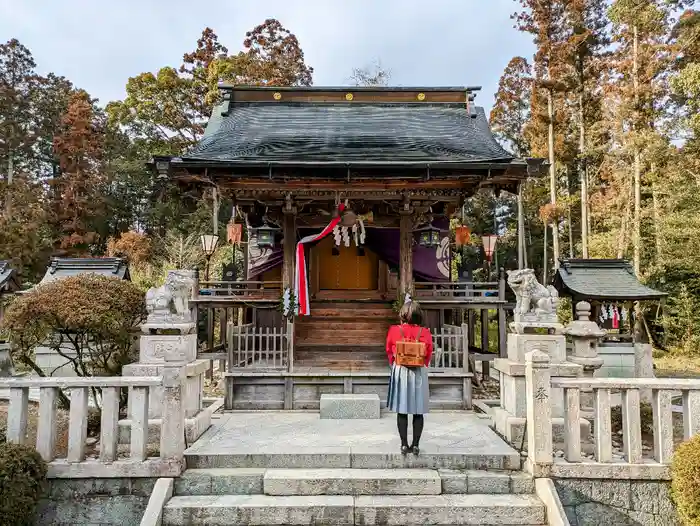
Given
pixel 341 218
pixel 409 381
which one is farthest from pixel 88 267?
pixel 409 381

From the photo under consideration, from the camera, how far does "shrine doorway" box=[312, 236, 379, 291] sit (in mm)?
10492

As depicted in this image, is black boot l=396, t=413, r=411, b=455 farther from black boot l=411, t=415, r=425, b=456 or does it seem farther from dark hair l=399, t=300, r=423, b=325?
dark hair l=399, t=300, r=423, b=325

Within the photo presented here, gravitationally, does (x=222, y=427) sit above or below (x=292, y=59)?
below

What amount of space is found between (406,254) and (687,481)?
5.65m

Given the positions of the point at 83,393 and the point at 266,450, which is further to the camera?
the point at 266,450

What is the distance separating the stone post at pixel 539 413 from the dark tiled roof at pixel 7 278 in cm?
1493

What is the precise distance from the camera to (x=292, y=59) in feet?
81.5

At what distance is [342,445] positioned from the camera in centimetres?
539

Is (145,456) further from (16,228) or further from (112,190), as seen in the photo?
(112,190)

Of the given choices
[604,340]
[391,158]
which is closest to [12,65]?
[391,158]

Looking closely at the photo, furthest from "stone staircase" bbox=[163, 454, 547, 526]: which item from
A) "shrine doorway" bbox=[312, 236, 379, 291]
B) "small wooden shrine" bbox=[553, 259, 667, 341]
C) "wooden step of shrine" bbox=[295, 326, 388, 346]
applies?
"small wooden shrine" bbox=[553, 259, 667, 341]

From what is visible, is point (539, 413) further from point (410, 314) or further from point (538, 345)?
point (410, 314)

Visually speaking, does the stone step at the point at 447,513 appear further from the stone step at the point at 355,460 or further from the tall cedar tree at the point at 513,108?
the tall cedar tree at the point at 513,108

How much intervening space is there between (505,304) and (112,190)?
29212mm
